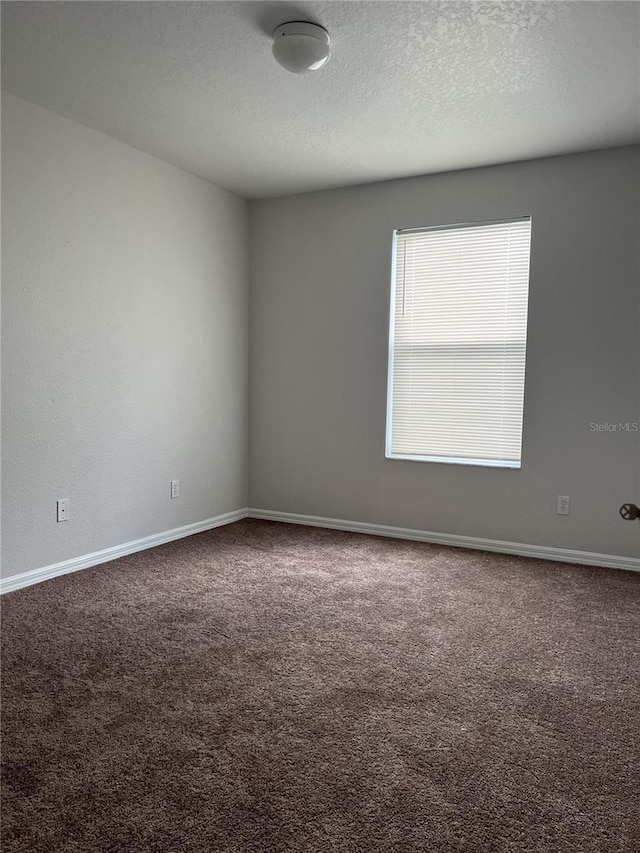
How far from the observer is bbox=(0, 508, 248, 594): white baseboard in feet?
10.5

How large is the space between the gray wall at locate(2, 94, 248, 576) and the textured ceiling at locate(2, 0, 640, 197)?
333mm

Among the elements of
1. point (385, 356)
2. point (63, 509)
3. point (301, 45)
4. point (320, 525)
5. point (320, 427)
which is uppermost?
point (301, 45)

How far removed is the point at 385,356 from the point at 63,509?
2.34 metres

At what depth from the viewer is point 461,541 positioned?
4.17 metres

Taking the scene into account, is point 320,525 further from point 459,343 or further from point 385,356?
point 459,343

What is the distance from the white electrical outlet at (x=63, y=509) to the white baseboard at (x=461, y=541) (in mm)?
1783

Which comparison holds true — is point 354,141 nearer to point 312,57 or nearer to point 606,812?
point 312,57

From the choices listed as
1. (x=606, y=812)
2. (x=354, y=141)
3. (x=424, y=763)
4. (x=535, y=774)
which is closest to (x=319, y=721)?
(x=424, y=763)

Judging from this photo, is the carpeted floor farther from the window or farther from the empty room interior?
the window

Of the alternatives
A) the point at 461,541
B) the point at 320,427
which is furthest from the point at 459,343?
the point at 461,541

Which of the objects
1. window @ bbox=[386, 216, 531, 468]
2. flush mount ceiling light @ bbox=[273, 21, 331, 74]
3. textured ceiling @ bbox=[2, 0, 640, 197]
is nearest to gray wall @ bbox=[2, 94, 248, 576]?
textured ceiling @ bbox=[2, 0, 640, 197]

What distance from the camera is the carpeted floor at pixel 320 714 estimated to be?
150 centimetres

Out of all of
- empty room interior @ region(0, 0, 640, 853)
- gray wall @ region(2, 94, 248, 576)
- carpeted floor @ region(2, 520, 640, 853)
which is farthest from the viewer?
gray wall @ region(2, 94, 248, 576)

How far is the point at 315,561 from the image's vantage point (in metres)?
3.77
